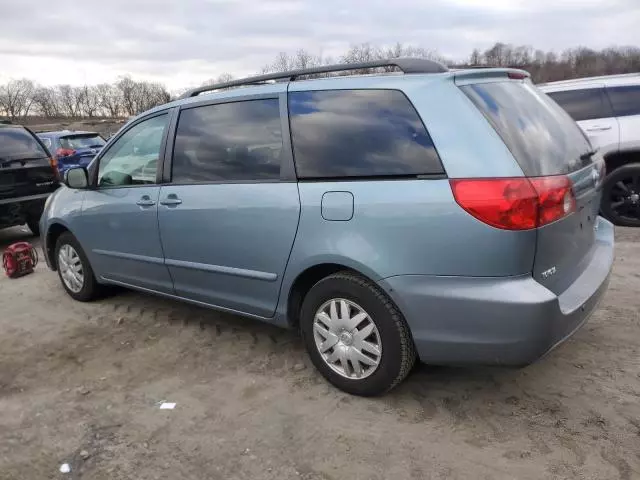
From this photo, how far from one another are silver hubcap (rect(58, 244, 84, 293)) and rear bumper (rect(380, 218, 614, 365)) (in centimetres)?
326

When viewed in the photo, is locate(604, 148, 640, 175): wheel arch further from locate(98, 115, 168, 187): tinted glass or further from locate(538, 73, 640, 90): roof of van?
locate(98, 115, 168, 187): tinted glass

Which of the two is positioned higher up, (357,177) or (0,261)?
(357,177)

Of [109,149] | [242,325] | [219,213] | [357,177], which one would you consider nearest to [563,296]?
[357,177]

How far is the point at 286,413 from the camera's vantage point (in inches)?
121

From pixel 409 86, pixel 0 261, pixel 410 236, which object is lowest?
pixel 0 261

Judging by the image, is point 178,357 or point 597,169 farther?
point 178,357

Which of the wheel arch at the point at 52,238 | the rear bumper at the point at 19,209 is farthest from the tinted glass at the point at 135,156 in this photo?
the rear bumper at the point at 19,209

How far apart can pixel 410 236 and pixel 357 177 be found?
17.4 inches

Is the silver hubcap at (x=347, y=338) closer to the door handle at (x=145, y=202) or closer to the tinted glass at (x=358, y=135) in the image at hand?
the tinted glass at (x=358, y=135)

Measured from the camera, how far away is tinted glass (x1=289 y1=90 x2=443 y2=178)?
2820 millimetres

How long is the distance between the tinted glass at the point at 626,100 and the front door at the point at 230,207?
5.40 metres

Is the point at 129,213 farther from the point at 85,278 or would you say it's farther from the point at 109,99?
the point at 109,99

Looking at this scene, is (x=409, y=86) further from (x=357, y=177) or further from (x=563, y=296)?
(x=563, y=296)

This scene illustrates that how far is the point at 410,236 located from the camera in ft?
8.96
